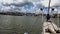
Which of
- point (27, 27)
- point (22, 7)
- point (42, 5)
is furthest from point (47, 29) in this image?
point (27, 27)

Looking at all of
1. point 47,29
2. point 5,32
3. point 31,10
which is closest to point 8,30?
point 5,32

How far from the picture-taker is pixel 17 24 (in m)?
4.80

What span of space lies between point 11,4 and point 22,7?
386 millimetres

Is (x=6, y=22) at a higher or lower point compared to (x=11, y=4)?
lower

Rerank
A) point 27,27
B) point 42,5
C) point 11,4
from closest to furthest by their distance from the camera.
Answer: point 42,5 → point 11,4 → point 27,27

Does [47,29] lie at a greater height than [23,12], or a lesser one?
lesser

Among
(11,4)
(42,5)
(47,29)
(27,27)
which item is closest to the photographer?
(47,29)

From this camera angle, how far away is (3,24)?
4859mm

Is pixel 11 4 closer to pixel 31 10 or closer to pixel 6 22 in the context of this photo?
pixel 31 10

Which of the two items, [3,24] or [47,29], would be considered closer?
[47,29]

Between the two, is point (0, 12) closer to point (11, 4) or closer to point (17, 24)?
point (11, 4)

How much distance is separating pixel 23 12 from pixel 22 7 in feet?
0.77

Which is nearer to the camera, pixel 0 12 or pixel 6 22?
pixel 0 12

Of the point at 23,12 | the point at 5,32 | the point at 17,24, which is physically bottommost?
the point at 5,32
